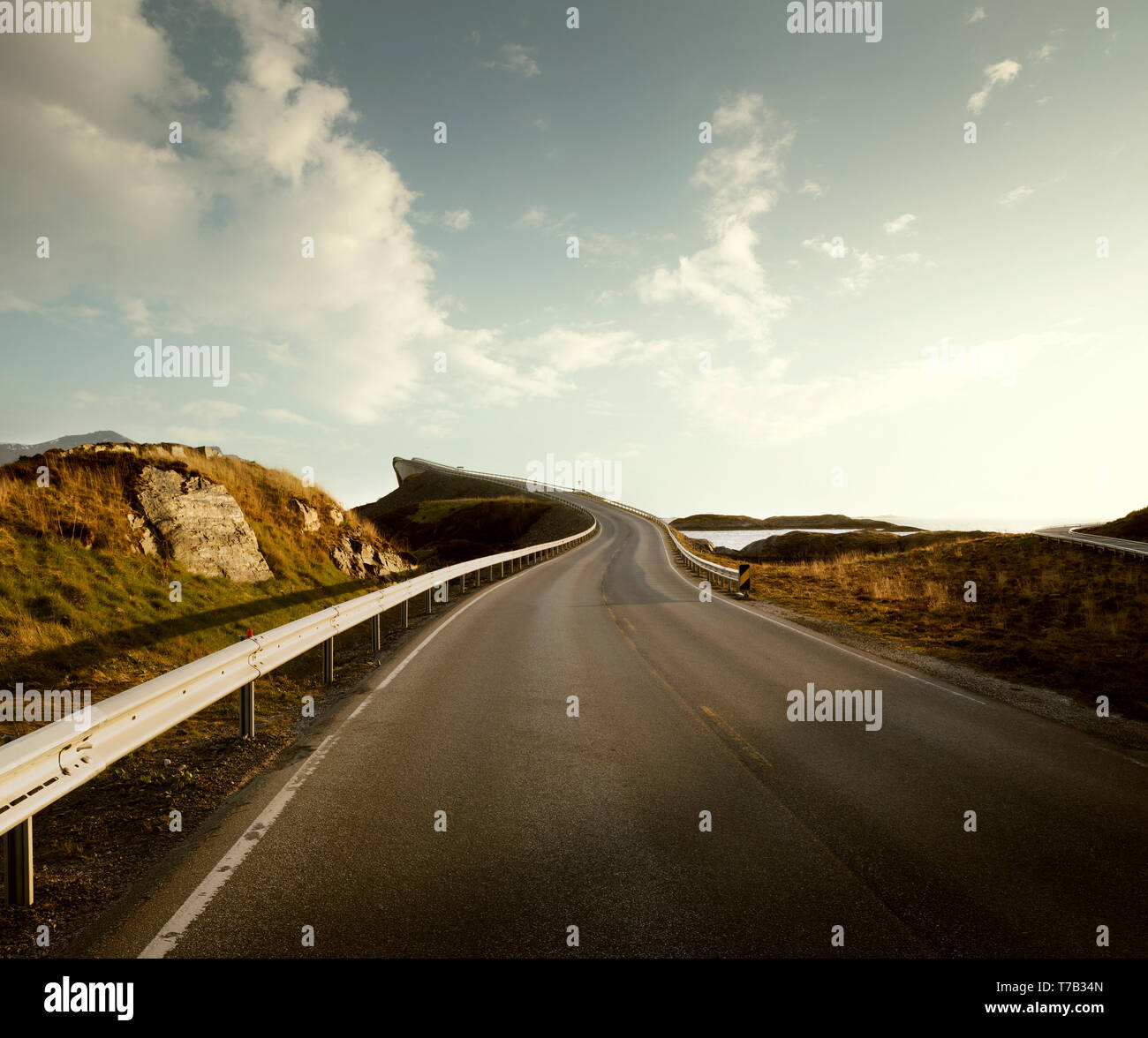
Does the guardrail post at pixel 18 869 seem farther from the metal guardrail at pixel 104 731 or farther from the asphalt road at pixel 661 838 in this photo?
the asphalt road at pixel 661 838

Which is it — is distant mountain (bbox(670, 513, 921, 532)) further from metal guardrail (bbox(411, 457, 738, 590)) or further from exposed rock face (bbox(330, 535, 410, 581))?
exposed rock face (bbox(330, 535, 410, 581))

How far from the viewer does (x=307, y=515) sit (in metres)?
18.2

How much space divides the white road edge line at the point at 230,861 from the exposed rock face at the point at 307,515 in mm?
12153

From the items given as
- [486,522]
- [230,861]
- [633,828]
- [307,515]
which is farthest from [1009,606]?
[486,522]

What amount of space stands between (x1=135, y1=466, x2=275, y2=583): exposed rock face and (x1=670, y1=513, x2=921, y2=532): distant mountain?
423ft

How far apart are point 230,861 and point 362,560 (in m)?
16.3

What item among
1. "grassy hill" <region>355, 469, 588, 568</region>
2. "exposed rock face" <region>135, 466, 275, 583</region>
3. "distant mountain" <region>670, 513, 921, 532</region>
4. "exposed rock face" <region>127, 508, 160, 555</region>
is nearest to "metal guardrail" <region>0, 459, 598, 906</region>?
"exposed rock face" <region>127, 508, 160, 555</region>

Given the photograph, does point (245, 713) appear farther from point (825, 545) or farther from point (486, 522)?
point (486, 522)

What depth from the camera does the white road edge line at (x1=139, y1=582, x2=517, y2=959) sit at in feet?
10.4

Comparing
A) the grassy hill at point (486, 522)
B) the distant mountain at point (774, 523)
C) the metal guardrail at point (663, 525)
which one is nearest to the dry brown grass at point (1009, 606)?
the metal guardrail at point (663, 525)

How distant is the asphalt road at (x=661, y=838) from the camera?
127 inches

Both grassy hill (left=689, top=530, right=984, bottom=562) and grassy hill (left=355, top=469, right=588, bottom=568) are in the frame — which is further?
grassy hill (left=355, top=469, right=588, bottom=568)

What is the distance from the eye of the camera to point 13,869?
11.6ft
